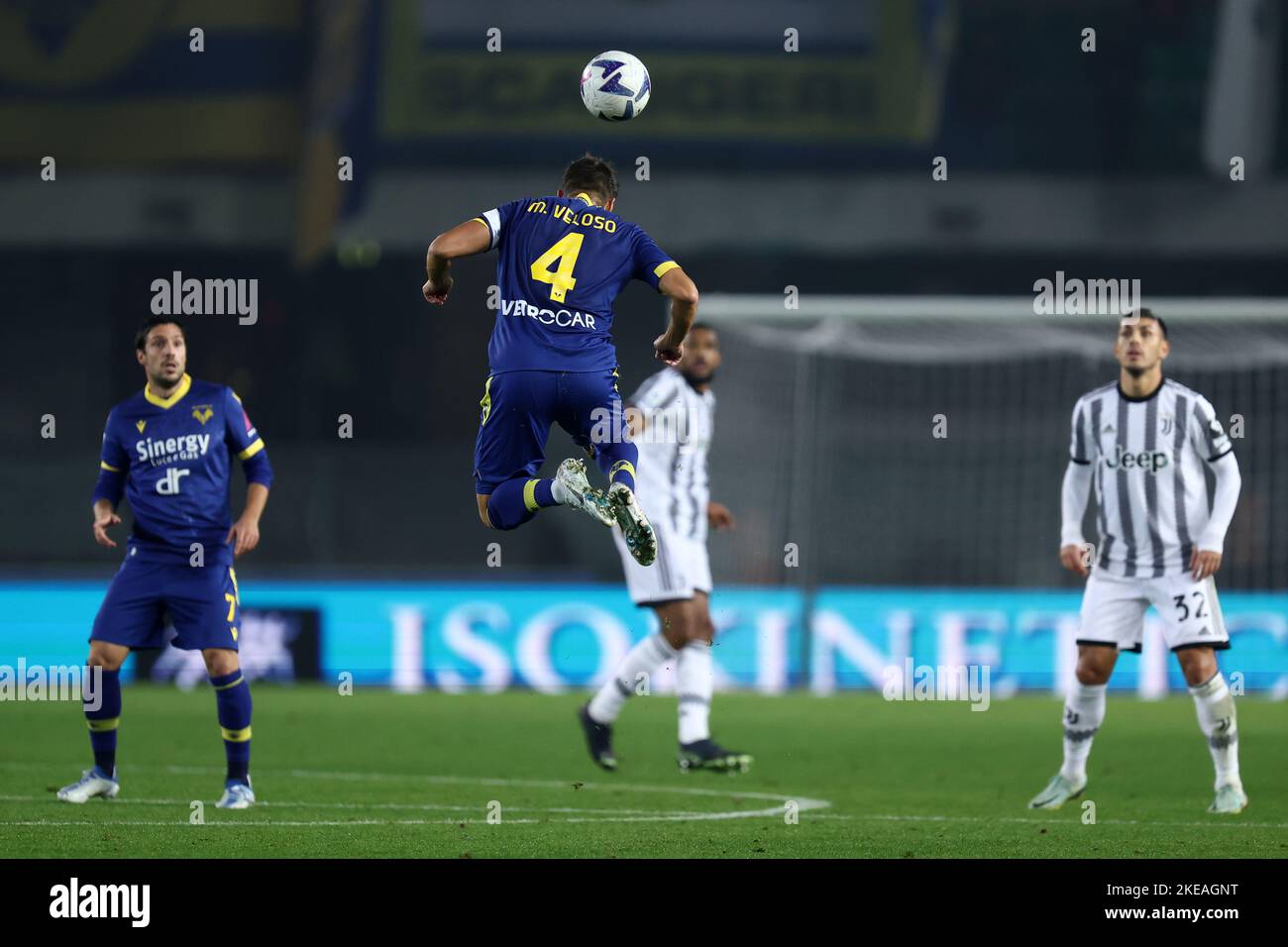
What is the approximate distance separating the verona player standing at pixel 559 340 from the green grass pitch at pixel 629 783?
1380mm

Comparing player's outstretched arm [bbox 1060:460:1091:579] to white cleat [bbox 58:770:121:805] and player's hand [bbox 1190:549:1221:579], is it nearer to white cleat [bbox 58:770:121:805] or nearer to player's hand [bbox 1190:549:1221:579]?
player's hand [bbox 1190:549:1221:579]

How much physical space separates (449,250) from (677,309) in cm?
92

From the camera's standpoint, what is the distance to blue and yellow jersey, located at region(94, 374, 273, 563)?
9539mm

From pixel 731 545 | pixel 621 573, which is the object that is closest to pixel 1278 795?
pixel 731 545

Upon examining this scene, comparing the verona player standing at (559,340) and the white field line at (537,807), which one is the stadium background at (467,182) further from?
the verona player standing at (559,340)

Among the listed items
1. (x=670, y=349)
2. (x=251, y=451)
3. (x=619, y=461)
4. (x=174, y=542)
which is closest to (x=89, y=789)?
(x=174, y=542)

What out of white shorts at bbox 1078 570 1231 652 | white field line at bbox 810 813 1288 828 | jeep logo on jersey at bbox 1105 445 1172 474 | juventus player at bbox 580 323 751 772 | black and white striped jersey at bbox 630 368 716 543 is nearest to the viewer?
white field line at bbox 810 813 1288 828

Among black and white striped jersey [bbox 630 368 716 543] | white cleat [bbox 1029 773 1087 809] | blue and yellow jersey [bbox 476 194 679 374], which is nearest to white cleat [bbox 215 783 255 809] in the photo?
blue and yellow jersey [bbox 476 194 679 374]

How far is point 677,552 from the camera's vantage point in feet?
37.4

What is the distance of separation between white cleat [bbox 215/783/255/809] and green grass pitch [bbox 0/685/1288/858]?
0.16 meters

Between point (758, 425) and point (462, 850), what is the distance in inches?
421

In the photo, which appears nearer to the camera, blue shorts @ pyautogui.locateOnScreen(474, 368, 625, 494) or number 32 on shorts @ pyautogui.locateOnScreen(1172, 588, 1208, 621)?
blue shorts @ pyautogui.locateOnScreen(474, 368, 625, 494)

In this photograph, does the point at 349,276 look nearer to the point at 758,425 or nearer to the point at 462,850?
the point at 758,425

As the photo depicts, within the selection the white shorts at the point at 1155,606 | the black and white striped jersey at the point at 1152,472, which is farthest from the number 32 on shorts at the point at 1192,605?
the black and white striped jersey at the point at 1152,472
